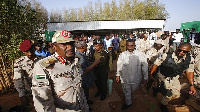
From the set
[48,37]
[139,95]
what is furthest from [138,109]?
[48,37]

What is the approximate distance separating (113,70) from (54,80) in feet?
A: 19.5

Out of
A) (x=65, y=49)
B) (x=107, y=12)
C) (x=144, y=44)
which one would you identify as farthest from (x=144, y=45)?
(x=107, y=12)

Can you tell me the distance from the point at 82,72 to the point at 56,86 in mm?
588

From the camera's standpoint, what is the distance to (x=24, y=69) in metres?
3.16

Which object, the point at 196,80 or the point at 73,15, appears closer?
the point at 196,80

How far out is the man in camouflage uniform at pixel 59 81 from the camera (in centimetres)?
139

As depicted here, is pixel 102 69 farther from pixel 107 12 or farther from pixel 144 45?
pixel 107 12

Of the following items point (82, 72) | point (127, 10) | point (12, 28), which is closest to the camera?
point (82, 72)

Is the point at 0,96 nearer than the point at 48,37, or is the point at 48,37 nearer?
the point at 0,96

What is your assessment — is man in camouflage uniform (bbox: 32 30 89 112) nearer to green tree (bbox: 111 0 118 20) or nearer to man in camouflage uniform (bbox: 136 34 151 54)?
man in camouflage uniform (bbox: 136 34 151 54)

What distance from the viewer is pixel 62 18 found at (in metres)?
42.0

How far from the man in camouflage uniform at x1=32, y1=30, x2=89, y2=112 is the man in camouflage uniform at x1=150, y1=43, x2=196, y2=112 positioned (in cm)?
259

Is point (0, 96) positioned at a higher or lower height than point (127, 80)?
lower

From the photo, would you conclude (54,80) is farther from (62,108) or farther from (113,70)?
(113,70)
